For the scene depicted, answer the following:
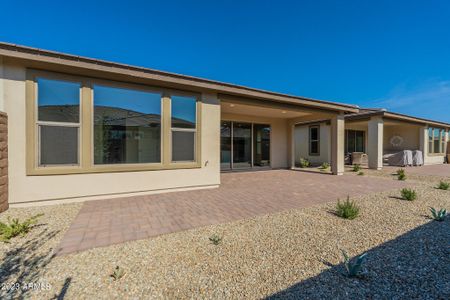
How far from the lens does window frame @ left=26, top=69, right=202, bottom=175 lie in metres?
4.35

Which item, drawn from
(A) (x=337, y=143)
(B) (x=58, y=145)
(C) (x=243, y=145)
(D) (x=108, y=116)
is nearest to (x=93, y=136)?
(D) (x=108, y=116)

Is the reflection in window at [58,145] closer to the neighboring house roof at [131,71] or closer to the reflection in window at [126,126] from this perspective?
the reflection in window at [126,126]

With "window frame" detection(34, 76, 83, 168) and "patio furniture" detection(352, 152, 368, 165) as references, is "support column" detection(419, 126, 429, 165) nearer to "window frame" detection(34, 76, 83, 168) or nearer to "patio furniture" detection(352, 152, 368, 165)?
"patio furniture" detection(352, 152, 368, 165)

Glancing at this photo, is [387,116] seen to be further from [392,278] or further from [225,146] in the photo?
[392,278]

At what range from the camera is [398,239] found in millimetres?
2955

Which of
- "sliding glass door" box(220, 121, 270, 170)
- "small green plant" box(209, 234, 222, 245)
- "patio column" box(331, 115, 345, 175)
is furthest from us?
"sliding glass door" box(220, 121, 270, 170)

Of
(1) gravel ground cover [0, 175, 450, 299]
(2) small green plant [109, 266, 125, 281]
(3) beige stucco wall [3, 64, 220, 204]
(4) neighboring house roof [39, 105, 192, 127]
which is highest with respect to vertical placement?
(4) neighboring house roof [39, 105, 192, 127]

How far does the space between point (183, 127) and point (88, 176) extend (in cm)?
273

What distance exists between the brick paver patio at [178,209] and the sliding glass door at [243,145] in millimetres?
3914

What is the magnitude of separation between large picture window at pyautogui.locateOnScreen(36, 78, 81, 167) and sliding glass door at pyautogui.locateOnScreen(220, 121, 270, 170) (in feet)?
21.4

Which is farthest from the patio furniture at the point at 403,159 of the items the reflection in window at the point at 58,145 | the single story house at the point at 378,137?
the reflection in window at the point at 58,145

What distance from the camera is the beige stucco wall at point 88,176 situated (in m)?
4.23

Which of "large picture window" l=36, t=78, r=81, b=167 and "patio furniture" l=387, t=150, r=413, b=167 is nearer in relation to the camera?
"large picture window" l=36, t=78, r=81, b=167

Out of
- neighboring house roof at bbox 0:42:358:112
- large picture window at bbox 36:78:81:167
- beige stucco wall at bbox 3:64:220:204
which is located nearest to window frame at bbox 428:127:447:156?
neighboring house roof at bbox 0:42:358:112
